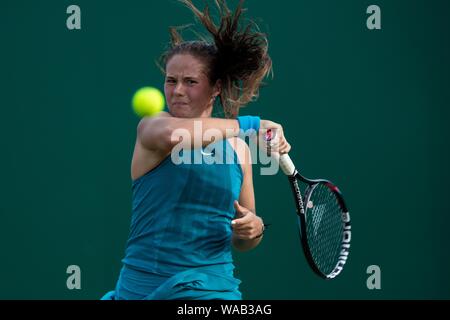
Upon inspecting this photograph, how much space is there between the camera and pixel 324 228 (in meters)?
3.10

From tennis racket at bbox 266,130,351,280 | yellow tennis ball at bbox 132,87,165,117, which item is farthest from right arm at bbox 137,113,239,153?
yellow tennis ball at bbox 132,87,165,117

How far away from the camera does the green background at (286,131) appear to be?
4.25 m

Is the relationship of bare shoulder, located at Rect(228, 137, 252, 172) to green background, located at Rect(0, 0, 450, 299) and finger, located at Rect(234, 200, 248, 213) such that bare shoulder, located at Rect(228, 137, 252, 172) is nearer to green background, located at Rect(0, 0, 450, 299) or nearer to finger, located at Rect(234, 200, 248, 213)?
finger, located at Rect(234, 200, 248, 213)

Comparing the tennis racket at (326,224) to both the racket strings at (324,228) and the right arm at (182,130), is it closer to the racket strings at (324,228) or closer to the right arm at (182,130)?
the racket strings at (324,228)

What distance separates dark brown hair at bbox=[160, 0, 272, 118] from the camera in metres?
2.73

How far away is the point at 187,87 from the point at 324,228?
86 centimetres

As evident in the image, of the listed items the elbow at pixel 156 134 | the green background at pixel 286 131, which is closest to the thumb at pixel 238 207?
the elbow at pixel 156 134

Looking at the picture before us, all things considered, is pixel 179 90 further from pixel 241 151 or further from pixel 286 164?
pixel 286 164
